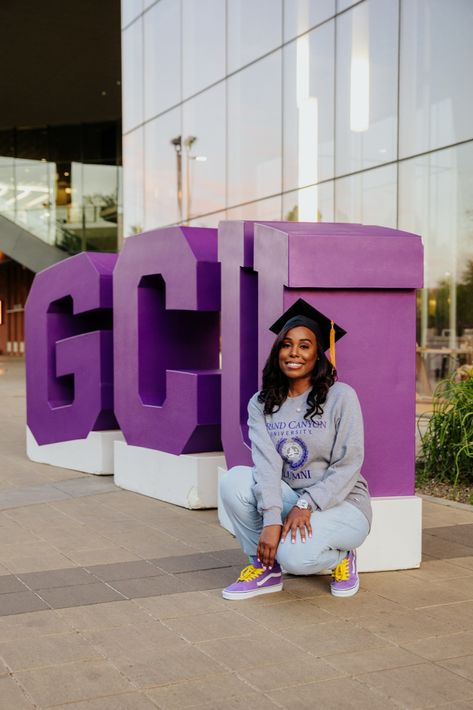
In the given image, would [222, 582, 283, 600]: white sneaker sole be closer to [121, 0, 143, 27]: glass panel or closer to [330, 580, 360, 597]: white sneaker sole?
[330, 580, 360, 597]: white sneaker sole

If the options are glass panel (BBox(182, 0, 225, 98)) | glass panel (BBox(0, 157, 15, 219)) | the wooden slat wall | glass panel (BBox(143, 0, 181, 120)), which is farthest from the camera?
the wooden slat wall

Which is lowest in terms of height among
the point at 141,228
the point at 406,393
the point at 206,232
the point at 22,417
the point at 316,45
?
the point at 22,417

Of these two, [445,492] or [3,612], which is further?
[445,492]

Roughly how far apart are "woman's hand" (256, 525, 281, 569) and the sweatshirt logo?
1.34 ft

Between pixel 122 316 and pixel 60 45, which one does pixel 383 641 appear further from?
pixel 60 45

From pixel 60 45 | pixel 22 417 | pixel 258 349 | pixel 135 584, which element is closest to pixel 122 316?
pixel 258 349

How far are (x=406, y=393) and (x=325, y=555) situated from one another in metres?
1.33

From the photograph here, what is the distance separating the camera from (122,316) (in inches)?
320

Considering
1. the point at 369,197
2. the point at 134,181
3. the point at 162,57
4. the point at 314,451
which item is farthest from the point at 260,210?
the point at 314,451

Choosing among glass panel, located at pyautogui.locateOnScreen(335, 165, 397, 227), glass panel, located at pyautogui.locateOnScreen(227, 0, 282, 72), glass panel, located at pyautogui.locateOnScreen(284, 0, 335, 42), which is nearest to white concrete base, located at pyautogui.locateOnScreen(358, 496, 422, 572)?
glass panel, located at pyautogui.locateOnScreen(335, 165, 397, 227)

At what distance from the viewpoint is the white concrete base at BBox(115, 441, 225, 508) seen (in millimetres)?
7059

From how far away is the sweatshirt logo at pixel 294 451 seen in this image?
4773 millimetres

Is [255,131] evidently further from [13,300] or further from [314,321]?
[13,300]

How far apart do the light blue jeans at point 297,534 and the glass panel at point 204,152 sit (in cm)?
1466
